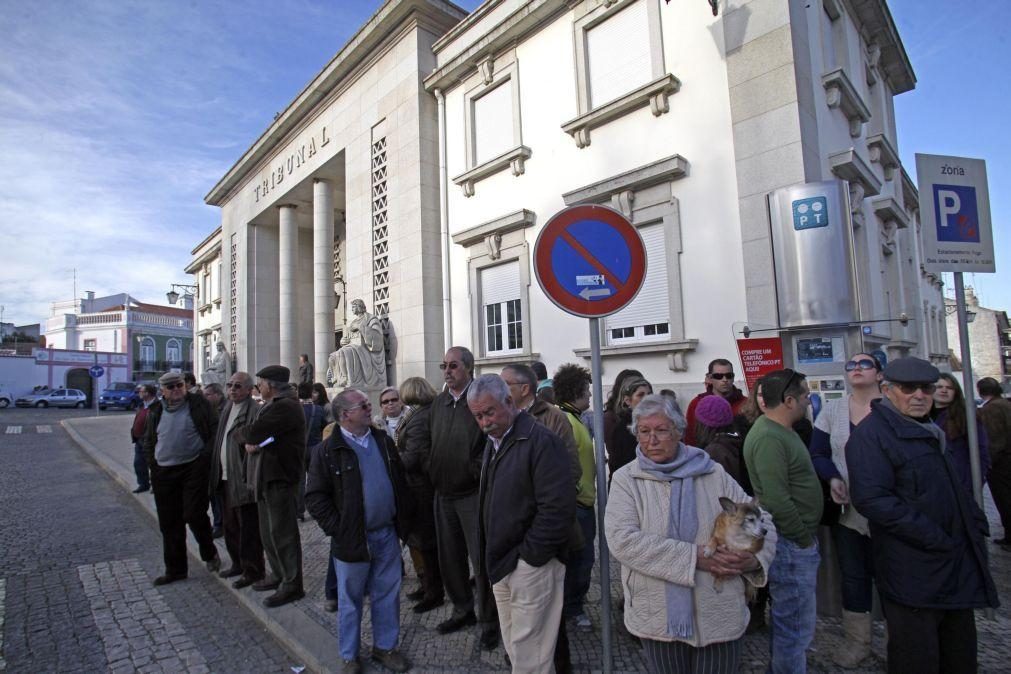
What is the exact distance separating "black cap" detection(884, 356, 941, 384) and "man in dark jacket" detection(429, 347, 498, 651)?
2266 mm

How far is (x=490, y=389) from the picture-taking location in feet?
8.96

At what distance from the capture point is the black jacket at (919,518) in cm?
238


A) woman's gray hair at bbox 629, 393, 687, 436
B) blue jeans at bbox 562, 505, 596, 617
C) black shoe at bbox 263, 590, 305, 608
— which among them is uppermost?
woman's gray hair at bbox 629, 393, 687, 436

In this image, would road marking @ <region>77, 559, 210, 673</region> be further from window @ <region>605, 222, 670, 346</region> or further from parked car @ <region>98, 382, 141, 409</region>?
parked car @ <region>98, 382, 141, 409</region>

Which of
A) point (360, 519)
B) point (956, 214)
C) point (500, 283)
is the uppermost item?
point (500, 283)

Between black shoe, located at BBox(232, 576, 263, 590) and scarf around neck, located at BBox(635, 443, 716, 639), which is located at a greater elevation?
scarf around neck, located at BBox(635, 443, 716, 639)

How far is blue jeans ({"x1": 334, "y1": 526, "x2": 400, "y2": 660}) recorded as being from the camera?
10.8ft

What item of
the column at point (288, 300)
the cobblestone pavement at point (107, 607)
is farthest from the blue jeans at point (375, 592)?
the column at point (288, 300)

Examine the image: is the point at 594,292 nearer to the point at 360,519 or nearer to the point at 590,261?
the point at 590,261

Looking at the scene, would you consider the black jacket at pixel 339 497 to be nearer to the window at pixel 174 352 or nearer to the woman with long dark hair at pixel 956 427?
the woman with long dark hair at pixel 956 427

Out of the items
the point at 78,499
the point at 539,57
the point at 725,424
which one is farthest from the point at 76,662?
the point at 539,57

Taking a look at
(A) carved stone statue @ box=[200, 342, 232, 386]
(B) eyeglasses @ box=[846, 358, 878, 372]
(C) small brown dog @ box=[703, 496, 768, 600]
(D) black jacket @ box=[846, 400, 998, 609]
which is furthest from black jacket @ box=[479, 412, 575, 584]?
(A) carved stone statue @ box=[200, 342, 232, 386]

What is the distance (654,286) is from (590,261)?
6214 millimetres

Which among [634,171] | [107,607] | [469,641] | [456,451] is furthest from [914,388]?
[634,171]
